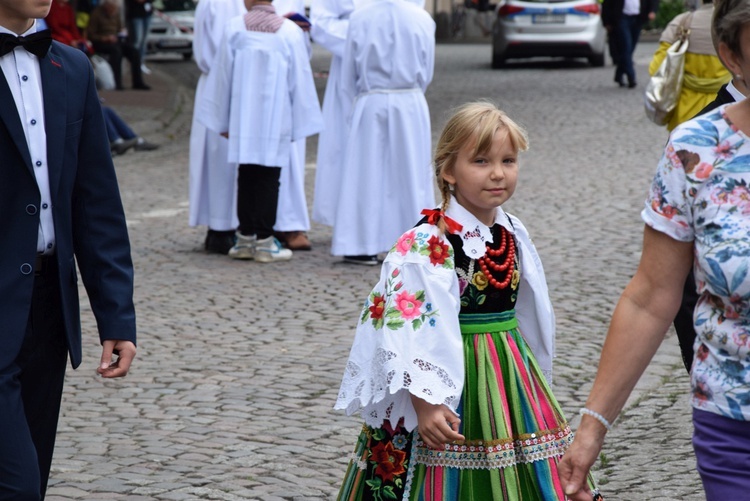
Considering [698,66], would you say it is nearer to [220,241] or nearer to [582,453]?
[220,241]

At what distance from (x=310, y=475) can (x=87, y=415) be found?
4.16 ft

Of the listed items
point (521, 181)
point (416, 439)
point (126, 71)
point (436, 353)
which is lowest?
point (126, 71)

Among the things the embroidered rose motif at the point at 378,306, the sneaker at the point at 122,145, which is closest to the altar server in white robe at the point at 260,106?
the embroidered rose motif at the point at 378,306

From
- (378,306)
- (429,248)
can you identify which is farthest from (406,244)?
(378,306)

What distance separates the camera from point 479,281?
3.54 m

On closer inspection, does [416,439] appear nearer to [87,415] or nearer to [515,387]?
[515,387]

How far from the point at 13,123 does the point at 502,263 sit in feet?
4.24

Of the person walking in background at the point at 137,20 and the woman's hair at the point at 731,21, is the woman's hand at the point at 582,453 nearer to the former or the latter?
the woman's hair at the point at 731,21

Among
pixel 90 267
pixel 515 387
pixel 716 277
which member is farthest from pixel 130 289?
pixel 716 277

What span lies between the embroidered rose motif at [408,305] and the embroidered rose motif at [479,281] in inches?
7.8

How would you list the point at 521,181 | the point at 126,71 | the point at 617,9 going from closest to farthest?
1. the point at 521,181
2. the point at 617,9
3. the point at 126,71

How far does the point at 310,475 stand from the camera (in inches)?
188

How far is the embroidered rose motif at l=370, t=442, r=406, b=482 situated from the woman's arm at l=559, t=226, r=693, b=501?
0.83m

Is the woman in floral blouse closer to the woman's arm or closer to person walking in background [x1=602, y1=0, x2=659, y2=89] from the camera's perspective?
the woman's arm
